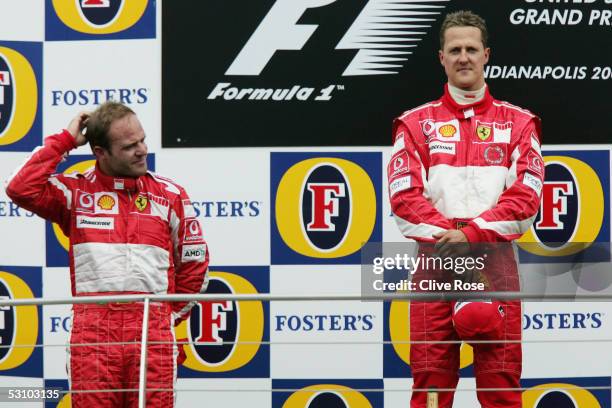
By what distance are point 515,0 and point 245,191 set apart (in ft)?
3.47

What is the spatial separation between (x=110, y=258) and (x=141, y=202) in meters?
0.17

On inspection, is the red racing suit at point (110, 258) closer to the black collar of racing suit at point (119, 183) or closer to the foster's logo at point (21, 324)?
the black collar of racing suit at point (119, 183)

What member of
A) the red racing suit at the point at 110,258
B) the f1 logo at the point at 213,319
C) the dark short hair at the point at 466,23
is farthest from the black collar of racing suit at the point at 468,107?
the f1 logo at the point at 213,319

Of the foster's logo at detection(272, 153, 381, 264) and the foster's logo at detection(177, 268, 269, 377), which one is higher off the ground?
the foster's logo at detection(272, 153, 381, 264)

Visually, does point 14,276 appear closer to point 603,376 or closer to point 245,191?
point 245,191

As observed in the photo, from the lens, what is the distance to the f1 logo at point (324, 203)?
133 inches

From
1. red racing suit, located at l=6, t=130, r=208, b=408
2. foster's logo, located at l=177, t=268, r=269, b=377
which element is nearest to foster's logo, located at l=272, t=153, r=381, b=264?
foster's logo, located at l=177, t=268, r=269, b=377

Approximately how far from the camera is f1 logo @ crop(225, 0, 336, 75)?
11.1 feet

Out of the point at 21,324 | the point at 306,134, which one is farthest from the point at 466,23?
the point at 21,324

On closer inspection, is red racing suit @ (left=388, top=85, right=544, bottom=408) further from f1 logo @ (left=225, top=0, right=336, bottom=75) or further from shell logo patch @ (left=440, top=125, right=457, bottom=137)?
f1 logo @ (left=225, top=0, right=336, bottom=75)

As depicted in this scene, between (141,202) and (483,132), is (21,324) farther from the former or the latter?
(483,132)

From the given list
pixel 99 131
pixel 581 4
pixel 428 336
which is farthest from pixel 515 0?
pixel 99 131

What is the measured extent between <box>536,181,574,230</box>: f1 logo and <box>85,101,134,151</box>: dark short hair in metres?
1.39

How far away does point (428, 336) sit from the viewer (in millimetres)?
2734
